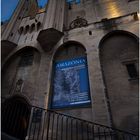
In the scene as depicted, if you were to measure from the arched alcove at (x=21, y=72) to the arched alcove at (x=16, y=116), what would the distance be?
0.63 metres

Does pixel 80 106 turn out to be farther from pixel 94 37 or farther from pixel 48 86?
pixel 94 37

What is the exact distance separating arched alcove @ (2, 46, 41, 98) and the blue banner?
188 cm

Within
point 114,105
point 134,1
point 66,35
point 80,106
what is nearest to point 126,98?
point 114,105

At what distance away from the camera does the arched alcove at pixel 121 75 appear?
8625mm

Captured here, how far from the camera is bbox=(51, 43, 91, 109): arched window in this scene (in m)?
9.95

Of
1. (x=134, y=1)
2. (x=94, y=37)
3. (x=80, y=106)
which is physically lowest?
(x=80, y=106)

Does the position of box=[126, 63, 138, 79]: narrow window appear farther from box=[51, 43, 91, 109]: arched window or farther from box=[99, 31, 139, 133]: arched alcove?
box=[51, 43, 91, 109]: arched window

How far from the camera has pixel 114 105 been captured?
9180 mm

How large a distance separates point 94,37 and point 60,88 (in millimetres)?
4593

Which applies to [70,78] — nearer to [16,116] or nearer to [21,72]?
[16,116]

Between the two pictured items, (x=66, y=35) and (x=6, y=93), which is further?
(x=66, y=35)

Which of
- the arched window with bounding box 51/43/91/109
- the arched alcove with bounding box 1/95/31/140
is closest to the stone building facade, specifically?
the arched window with bounding box 51/43/91/109

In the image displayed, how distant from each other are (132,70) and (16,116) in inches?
311

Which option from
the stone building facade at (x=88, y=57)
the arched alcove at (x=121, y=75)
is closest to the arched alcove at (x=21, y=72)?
the stone building facade at (x=88, y=57)
